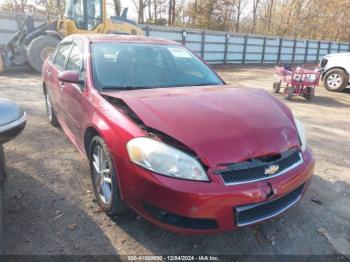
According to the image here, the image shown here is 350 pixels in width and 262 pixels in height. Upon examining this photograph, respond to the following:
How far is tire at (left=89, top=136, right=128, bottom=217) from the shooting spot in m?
2.52

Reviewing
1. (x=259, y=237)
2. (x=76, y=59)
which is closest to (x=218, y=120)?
(x=259, y=237)

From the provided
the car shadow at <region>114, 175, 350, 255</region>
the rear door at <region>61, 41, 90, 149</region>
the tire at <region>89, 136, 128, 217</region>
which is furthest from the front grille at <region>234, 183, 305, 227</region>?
the rear door at <region>61, 41, 90, 149</region>

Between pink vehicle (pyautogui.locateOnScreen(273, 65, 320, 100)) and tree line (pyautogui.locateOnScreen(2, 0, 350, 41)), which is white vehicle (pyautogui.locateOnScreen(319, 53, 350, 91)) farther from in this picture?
tree line (pyautogui.locateOnScreen(2, 0, 350, 41))

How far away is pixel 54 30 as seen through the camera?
39.2 ft

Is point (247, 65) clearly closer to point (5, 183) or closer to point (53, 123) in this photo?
point (53, 123)

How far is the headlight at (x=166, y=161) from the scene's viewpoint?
6.95 ft

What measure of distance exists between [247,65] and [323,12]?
807 inches

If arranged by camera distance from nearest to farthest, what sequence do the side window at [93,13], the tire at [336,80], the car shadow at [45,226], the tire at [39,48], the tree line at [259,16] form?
1. the car shadow at [45,226]
2. the tire at [336,80]
3. the tire at [39,48]
4. the side window at [93,13]
5. the tree line at [259,16]

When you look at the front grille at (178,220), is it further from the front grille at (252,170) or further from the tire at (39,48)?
the tire at (39,48)

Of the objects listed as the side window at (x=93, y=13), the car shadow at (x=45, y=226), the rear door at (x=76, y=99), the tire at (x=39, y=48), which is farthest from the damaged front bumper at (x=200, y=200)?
the side window at (x=93, y=13)

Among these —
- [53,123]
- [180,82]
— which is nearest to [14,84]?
[53,123]

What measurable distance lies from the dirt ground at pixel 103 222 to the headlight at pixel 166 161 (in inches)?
28.7

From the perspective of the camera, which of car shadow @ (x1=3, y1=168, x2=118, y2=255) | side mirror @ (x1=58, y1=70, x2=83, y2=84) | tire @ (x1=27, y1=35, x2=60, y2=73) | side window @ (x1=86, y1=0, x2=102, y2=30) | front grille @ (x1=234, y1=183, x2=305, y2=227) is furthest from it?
side window @ (x1=86, y1=0, x2=102, y2=30)

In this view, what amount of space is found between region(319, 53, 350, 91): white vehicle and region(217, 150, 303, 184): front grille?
9487 millimetres
